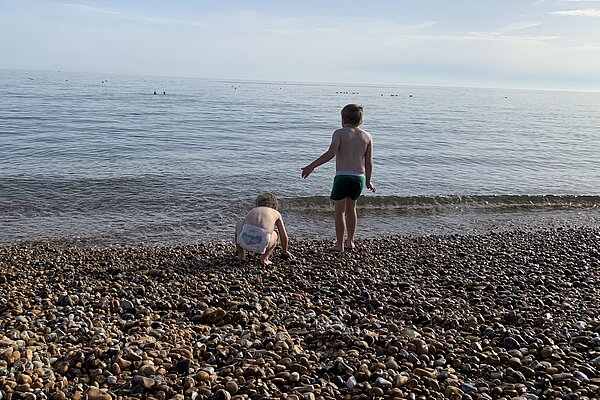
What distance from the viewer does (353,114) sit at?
7.68m

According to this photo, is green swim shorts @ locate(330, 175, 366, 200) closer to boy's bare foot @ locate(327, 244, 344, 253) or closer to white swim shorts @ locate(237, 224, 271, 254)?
boy's bare foot @ locate(327, 244, 344, 253)

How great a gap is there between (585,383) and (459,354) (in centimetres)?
93

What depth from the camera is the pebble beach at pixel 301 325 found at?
12.0 feet

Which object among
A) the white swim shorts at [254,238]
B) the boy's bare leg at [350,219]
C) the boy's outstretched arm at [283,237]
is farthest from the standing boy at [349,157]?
the white swim shorts at [254,238]

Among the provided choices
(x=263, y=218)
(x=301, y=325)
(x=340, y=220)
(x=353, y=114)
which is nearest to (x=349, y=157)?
(x=353, y=114)

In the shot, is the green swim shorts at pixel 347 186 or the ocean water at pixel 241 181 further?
the ocean water at pixel 241 181

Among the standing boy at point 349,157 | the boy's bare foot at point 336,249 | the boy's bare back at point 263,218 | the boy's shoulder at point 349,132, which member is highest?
the boy's shoulder at point 349,132

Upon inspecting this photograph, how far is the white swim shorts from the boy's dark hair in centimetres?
220

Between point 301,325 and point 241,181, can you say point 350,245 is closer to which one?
point 301,325

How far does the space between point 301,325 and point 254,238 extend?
236cm

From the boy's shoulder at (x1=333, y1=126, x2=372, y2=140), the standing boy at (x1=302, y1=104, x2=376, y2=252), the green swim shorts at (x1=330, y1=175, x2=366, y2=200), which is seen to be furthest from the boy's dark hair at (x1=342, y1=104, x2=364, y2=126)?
the green swim shorts at (x1=330, y1=175, x2=366, y2=200)

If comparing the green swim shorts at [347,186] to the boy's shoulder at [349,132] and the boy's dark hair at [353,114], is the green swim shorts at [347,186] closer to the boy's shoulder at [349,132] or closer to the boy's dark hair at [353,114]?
the boy's shoulder at [349,132]

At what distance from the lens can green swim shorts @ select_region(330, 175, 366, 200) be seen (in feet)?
25.5

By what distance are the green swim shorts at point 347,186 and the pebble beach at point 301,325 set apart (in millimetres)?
956
